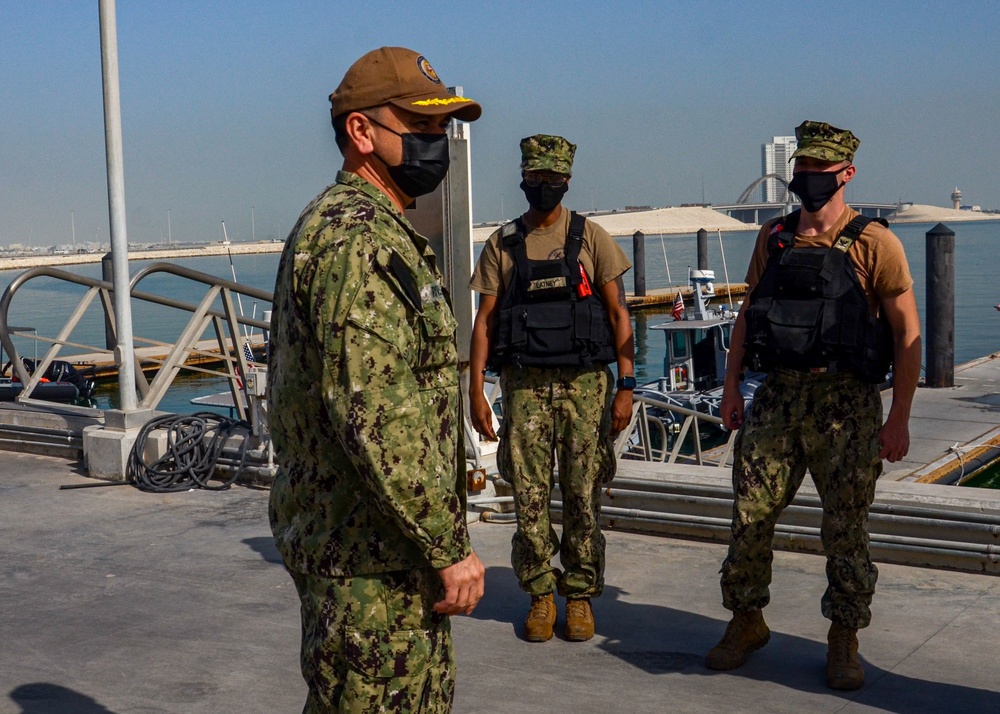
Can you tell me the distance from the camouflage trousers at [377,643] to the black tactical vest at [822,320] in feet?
6.51

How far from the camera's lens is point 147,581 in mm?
5012

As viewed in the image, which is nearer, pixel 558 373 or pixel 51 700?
pixel 51 700

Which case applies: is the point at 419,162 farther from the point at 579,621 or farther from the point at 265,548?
the point at 265,548

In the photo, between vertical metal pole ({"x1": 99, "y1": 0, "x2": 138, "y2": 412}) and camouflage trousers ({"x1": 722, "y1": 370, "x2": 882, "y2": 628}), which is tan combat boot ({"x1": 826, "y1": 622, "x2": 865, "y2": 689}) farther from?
vertical metal pole ({"x1": 99, "y1": 0, "x2": 138, "y2": 412})

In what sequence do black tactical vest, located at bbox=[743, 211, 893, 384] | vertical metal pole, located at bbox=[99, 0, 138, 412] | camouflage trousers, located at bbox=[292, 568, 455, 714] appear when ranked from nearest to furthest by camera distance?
camouflage trousers, located at bbox=[292, 568, 455, 714] < black tactical vest, located at bbox=[743, 211, 893, 384] < vertical metal pole, located at bbox=[99, 0, 138, 412]

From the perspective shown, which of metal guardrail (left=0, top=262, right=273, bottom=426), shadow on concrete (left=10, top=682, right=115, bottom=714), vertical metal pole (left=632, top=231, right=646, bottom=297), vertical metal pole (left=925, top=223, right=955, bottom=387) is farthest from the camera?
vertical metal pole (left=632, top=231, right=646, bottom=297)

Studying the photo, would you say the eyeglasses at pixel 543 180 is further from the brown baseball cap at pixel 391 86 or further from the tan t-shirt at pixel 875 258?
the brown baseball cap at pixel 391 86

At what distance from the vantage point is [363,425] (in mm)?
2115

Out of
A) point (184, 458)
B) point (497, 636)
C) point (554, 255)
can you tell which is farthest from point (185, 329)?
point (497, 636)

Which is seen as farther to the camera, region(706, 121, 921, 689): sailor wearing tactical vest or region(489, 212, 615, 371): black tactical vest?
region(489, 212, 615, 371): black tactical vest

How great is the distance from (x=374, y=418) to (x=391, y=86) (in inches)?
28.1

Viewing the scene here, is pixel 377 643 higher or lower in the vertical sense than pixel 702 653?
higher

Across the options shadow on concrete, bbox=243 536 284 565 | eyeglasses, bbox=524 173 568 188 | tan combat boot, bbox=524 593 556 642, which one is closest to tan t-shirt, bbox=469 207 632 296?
eyeglasses, bbox=524 173 568 188

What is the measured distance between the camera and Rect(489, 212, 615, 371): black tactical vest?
436cm
